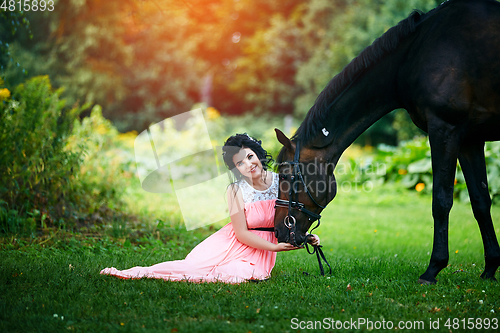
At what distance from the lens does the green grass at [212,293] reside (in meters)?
2.39

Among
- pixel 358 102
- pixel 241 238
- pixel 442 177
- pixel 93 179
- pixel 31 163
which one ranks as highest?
pixel 31 163

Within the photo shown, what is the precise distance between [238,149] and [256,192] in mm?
406

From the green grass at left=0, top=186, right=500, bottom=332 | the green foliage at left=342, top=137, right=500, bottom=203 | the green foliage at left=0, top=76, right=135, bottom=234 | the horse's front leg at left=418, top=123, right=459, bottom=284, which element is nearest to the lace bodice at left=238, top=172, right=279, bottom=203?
the green grass at left=0, top=186, right=500, bottom=332

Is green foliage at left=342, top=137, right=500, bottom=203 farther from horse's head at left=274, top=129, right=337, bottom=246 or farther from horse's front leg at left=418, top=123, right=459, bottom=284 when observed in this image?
horse's head at left=274, top=129, right=337, bottom=246

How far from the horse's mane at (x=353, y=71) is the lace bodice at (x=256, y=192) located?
0.47m

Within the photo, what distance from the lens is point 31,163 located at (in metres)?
4.75

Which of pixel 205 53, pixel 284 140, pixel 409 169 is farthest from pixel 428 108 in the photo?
pixel 205 53

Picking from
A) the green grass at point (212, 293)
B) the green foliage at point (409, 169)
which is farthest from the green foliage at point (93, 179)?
the green foliage at point (409, 169)

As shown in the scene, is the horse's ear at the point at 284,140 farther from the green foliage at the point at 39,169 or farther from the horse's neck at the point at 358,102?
the green foliage at the point at 39,169

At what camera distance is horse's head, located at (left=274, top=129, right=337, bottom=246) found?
10.2 ft

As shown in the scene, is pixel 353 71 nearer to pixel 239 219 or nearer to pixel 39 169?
pixel 239 219

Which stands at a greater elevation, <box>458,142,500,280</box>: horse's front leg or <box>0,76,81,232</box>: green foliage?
<box>0,76,81,232</box>: green foliage

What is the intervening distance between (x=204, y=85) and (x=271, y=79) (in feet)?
15.7

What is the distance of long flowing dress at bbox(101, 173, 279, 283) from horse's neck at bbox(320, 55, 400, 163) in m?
0.64
